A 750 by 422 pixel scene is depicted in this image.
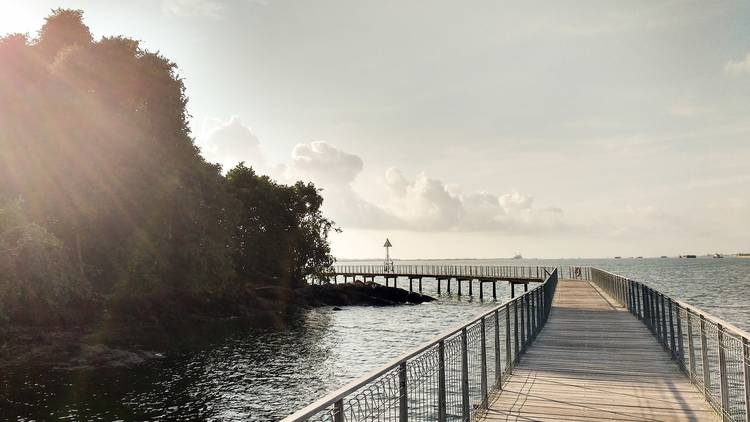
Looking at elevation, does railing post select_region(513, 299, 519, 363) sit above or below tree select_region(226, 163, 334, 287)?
below

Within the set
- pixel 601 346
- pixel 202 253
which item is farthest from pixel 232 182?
pixel 601 346

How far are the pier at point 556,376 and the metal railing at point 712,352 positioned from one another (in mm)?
21

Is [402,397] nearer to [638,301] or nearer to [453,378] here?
[453,378]

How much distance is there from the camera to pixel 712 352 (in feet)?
26.6

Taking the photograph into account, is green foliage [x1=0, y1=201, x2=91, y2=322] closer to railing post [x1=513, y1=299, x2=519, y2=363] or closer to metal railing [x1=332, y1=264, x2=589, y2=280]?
railing post [x1=513, y1=299, x2=519, y2=363]

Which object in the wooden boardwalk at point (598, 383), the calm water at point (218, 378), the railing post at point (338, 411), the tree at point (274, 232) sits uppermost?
the tree at point (274, 232)

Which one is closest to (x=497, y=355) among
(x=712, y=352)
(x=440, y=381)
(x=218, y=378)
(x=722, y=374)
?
(x=712, y=352)

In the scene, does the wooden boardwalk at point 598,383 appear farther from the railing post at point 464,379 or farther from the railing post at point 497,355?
the railing post at point 464,379

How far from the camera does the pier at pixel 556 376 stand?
575 centimetres

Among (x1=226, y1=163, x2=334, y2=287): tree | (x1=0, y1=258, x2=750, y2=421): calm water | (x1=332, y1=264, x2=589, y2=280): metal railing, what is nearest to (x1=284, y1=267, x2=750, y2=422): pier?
(x1=0, y1=258, x2=750, y2=421): calm water

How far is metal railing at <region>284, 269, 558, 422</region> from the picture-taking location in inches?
181

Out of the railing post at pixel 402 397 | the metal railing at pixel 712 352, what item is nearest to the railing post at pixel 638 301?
the metal railing at pixel 712 352

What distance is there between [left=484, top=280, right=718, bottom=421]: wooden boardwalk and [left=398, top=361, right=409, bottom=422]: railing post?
131 inches

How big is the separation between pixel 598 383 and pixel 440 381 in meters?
5.35
